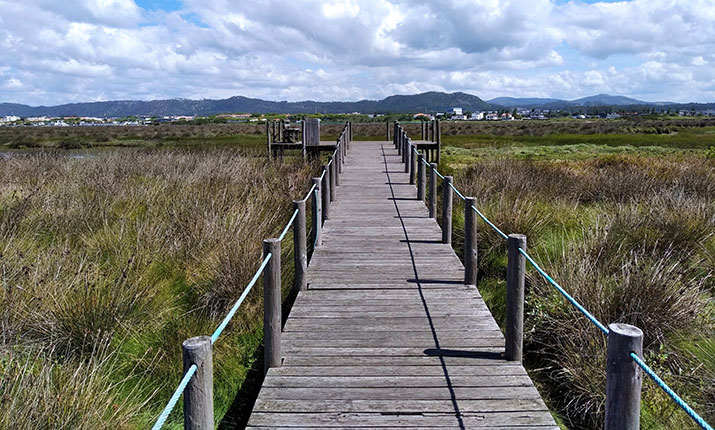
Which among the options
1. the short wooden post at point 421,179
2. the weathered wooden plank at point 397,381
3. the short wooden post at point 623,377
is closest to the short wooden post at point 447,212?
the short wooden post at point 421,179

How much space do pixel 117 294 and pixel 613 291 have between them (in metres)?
5.12

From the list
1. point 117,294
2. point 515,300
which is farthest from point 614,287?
point 117,294

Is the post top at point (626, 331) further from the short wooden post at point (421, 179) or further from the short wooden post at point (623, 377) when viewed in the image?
the short wooden post at point (421, 179)

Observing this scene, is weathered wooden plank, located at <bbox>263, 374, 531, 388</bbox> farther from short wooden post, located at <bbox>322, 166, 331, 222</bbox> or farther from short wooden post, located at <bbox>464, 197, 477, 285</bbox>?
short wooden post, located at <bbox>322, 166, 331, 222</bbox>

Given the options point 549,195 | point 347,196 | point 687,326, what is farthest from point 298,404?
point 549,195

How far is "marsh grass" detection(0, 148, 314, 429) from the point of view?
12.9 ft

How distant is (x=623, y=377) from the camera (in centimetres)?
275

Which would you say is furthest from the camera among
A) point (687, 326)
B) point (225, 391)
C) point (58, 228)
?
point (58, 228)

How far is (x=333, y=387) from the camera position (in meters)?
4.30

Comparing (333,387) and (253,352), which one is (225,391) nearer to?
(253,352)

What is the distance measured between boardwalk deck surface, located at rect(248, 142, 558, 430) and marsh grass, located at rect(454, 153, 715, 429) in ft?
2.94

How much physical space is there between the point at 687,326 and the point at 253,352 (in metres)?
4.40

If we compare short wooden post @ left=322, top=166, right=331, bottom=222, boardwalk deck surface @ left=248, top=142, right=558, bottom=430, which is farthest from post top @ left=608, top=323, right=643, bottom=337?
short wooden post @ left=322, top=166, right=331, bottom=222

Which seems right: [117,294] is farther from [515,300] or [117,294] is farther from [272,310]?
[515,300]
